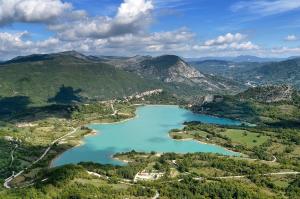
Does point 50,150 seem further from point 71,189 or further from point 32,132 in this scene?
point 71,189

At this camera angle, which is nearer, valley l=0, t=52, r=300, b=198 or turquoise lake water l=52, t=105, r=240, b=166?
valley l=0, t=52, r=300, b=198

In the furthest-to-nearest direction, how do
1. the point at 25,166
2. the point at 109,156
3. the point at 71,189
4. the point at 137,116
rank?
the point at 137,116 → the point at 109,156 → the point at 25,166 → the point at 71,189

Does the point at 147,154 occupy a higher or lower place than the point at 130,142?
higher

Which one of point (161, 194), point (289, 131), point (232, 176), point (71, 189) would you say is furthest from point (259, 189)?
point (289, 131)

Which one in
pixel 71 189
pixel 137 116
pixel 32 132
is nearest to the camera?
pixel 71 189

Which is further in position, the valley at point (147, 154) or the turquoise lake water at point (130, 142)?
the turquoise lake water at point (130, 142)

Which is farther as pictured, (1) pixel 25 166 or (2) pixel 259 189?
Answer: (1) pixel 25 166

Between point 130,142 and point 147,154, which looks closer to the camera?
point 147,154

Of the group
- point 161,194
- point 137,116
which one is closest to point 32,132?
point 137,116
